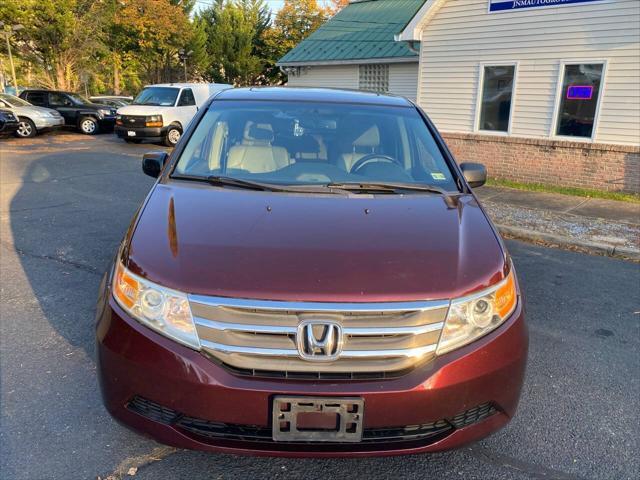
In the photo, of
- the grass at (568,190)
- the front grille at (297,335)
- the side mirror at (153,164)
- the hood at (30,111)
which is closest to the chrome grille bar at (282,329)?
the front grille at (297,335)

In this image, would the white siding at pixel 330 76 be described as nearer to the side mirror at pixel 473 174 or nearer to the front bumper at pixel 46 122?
the front bumper at pixel 46 122

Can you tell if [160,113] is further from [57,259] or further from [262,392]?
[262,392]

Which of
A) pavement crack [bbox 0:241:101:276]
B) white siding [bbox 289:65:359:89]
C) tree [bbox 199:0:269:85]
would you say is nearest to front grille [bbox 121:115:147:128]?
white siding [bbox 289:65:359:89]

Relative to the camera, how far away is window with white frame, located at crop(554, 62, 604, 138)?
31.3ft

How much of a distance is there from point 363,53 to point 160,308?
15986 millimetres

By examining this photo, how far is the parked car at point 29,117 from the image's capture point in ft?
57.2

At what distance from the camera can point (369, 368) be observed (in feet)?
6.00

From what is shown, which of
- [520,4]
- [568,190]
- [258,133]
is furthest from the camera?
[520,4]

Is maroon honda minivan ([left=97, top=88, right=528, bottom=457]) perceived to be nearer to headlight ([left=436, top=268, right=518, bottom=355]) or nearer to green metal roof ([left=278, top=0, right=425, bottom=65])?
headlight ([left=436, top=268, right=518, bottom=355])

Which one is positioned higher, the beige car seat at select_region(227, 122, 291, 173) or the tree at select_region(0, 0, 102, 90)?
the tree at select_region(0, 0, 102, 90)

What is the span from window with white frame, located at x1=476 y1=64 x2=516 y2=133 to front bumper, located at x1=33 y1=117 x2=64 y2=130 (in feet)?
48.9

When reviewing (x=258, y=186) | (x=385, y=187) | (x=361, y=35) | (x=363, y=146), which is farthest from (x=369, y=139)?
(x=361, y=35)

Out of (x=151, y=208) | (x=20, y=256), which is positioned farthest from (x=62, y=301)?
(x=151, y=208)

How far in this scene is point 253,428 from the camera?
6.09 feet
